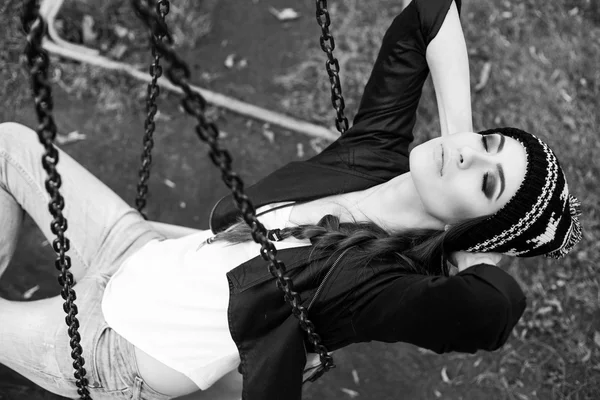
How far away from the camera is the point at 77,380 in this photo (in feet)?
6.52

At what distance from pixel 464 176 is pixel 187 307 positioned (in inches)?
34.9

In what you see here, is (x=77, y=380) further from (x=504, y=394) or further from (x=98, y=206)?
(x=504, y=394)

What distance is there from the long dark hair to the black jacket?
4cm

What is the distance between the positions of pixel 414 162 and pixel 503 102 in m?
2.56

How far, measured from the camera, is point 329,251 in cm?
184

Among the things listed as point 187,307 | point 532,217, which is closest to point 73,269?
point 187,307

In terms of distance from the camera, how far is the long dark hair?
1.82 metres

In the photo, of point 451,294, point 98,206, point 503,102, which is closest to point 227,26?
point 503,102

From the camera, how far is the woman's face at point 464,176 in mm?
1759

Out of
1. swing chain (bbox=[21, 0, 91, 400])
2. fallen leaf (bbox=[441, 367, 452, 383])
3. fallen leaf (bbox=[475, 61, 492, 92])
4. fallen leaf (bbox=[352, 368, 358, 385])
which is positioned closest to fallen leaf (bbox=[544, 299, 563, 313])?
fallen leaf (bbox=[441, 367, 452, 383])

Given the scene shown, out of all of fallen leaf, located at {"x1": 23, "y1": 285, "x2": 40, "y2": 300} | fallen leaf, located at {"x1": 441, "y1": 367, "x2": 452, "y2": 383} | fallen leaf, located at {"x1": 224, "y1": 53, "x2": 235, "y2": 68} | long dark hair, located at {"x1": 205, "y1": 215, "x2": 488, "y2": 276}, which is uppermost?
fallen leaf, located at {"x1": 224, "y1": 53, "x2": 235, "y2": 68}

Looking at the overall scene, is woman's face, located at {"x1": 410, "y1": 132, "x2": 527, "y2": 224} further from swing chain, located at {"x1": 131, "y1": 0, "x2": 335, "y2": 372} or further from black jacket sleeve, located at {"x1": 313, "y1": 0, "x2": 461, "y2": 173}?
swing chain, located at {"x1": 131, "y1": 0, "x2": 335, "y2": 372}

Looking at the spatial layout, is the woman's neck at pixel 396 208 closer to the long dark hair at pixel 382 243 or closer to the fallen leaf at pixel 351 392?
the long dark hair at pixel 382 243

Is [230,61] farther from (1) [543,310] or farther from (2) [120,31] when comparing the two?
(1) [543,310]
